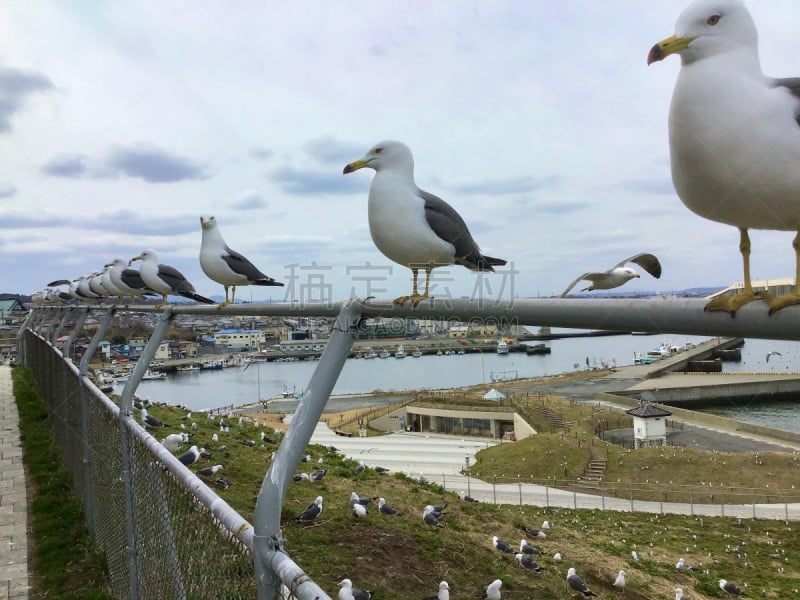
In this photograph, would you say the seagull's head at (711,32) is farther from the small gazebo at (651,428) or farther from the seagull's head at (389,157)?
the small gazebo at (651,428)

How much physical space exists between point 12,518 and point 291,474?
18.9 feet

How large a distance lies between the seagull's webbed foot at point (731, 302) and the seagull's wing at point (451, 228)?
220 cm

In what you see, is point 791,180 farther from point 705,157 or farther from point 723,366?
point 723,366

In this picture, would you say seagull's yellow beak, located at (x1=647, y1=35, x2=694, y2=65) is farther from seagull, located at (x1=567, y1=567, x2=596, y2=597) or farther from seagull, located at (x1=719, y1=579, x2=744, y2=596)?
seagull, located at (x1=719, y1=579, x2=744, y2=596)

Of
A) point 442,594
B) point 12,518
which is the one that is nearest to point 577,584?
point 442,594

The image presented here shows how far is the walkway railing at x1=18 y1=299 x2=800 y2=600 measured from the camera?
49.9 inches

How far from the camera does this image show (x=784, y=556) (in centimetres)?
1242

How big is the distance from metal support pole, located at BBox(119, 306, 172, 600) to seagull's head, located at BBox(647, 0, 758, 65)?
304cm

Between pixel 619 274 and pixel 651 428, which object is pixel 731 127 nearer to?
pixel 619 274

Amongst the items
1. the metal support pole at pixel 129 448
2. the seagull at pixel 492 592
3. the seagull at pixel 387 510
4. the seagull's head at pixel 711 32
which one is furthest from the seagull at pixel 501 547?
the seagull's head at pixel 711 32

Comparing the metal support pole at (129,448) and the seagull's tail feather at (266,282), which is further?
the seagull's tail feather at (266,282)

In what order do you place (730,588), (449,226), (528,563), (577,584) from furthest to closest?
(730,588), (528,563), (577,584), (449,226)

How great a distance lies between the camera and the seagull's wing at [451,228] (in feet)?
11.1

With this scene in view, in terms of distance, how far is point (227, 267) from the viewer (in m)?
5.71
